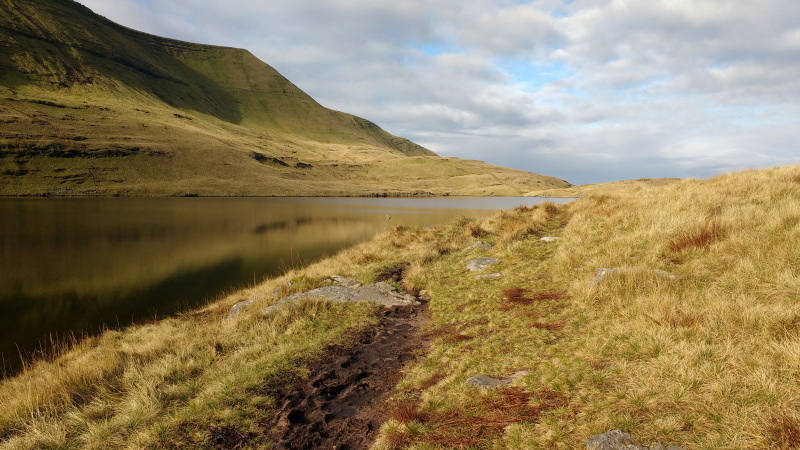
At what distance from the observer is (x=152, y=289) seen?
18922 millimetres

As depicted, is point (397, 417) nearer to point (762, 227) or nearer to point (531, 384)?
point (531, 384)

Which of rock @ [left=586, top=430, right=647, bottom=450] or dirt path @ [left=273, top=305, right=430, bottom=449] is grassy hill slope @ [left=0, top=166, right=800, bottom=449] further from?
dirt path @ [left=273, top=305, right=430, bottom=449]

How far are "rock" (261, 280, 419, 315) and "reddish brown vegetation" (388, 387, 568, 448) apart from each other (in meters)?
6.27

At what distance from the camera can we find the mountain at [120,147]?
86438 millimetres

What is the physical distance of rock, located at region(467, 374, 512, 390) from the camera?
5.36 meters

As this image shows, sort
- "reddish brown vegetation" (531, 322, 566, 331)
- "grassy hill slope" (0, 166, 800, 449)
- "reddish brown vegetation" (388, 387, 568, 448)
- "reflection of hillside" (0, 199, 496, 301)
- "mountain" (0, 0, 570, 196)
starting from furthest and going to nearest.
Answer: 1. "mountain" (0, 0, 570, 196)
2. "reflection of hillside" (0, 199, 496, 301)
3. "reddish brown vegetation" (531, 322, 566, 331)
4. "reddish brown vegetation" (388, 387, 568, 448)
5. "grassy hill slope" (0, 166, 800, 449)

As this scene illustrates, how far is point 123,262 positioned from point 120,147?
98126mm

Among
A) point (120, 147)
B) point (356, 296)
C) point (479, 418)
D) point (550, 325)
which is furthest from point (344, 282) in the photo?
point (120, 147)

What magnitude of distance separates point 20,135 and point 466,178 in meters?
151

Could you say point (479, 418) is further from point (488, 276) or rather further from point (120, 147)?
point (120, 147)

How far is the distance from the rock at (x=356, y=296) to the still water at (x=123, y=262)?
27.0 ft

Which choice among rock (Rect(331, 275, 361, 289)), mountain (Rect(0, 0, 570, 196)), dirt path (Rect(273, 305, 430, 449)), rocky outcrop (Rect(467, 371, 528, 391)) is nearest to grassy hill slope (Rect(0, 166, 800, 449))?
rocky outcrop (Rect(467, 371, 528, 391))

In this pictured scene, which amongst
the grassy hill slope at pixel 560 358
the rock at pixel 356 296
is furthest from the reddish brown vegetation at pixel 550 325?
the rock at pixel 356 296

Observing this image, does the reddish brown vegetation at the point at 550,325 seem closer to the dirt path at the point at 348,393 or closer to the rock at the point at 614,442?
the dirt path at the point at 348,393
